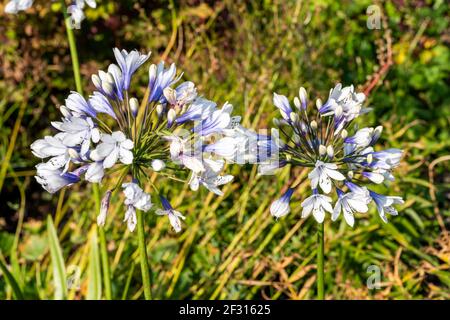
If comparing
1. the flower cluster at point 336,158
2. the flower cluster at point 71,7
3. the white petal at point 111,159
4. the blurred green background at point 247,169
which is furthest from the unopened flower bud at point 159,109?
the blurred green background at point 247,169

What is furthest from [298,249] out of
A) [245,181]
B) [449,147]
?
[449,147]

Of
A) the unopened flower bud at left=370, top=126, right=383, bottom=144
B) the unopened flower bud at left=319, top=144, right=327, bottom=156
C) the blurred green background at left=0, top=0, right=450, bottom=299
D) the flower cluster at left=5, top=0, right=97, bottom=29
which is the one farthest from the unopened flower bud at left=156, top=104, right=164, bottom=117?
the blurred green background at left=0, top=0, right=450, bottom=299

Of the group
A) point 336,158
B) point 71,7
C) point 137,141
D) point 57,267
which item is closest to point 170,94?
point 137,141

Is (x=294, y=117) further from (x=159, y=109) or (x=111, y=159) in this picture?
(x=111, y=159)

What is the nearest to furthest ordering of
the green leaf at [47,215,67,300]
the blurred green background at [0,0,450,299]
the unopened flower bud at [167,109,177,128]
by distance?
the unopened flower bud at [167,109,177,128]
the green leaf at [47,215,67,300]
the blurred green background at [0,0,450,299]

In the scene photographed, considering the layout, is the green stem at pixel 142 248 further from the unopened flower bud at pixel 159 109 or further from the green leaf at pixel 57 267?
the green leaf at pixel 57 267

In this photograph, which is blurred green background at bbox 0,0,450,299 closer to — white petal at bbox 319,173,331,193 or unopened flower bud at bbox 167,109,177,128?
unopened flower bud at bbox 167,109,177,128

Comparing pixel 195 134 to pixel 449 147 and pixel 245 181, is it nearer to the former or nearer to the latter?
pixel 245 181
